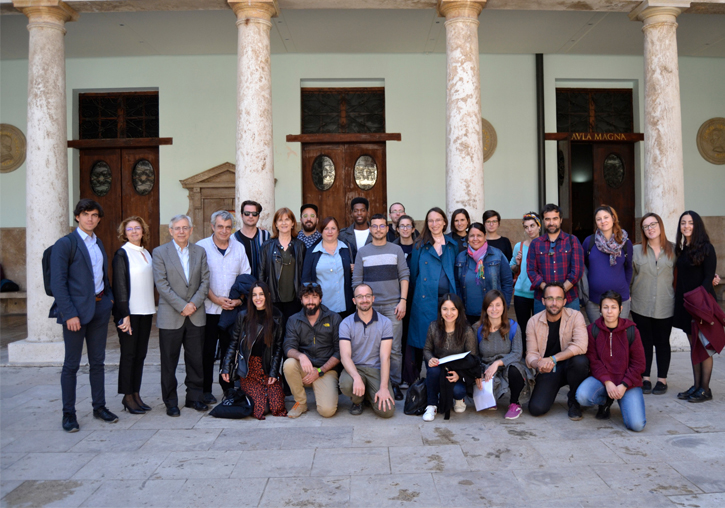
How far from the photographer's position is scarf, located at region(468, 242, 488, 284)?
18.1ft

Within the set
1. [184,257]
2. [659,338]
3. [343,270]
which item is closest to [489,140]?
[659,338]

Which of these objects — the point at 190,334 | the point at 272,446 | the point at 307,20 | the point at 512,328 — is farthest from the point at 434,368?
the point at 307,20

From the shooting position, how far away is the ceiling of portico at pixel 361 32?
351 inches

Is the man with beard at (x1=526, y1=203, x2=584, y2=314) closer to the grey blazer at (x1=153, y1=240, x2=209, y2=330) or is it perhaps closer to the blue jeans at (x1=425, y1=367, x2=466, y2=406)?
the blue jeans at (x1=425, y1=367, x2=466, y2=406)

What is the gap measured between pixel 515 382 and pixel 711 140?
8.72m

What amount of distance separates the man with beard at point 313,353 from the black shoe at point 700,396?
10.8 ft

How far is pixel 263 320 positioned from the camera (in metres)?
5.11

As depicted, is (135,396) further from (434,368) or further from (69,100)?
(69,100)

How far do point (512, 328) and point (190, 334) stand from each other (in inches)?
115

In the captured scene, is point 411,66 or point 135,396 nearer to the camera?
point 135,396

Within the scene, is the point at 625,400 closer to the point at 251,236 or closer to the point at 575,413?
the point at 575,413

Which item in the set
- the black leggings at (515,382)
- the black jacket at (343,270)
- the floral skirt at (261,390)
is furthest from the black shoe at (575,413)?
the floral skirt at (261,390)

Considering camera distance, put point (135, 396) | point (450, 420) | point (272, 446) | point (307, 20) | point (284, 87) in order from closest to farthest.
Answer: point (272, 446) < point (450, 420) < point (135, 396) < point (307, 20) < point (284, 87)

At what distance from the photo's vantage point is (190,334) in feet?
17.1
